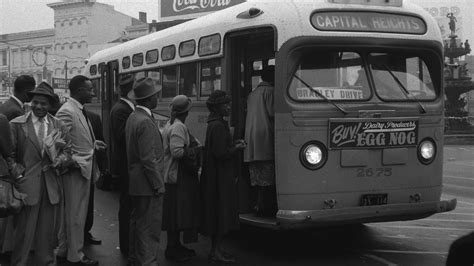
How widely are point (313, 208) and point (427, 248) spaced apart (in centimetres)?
187

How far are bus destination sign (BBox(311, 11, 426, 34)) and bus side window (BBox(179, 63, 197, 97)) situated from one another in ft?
7.82

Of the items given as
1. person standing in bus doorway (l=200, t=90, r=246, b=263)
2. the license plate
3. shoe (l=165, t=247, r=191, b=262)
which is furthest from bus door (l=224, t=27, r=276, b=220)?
the license plate

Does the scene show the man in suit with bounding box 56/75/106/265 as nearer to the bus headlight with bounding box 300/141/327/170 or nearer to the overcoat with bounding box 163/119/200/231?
the overcoat with bounding box 163/119/200/231

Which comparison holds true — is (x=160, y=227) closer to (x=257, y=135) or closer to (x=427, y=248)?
(x=257, y=135)

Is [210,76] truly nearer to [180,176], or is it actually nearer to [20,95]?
[180,176]

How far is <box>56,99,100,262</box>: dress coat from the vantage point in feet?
19.8

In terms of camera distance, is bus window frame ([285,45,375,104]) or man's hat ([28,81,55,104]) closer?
man's hat ([28,81,55,104])

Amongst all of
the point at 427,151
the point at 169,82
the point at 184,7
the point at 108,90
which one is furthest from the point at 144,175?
the point at 184,7

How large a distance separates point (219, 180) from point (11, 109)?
8.29ft

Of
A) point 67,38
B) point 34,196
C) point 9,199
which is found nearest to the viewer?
point 9,199

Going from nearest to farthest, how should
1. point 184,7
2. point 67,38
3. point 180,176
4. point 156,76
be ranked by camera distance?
point 180,176 → point 156,76 → point 184,7 → point 67,38

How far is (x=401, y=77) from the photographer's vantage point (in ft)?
22.6

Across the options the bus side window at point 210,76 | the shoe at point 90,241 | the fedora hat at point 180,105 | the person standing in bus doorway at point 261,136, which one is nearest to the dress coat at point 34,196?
the fedora hat at point 180,105

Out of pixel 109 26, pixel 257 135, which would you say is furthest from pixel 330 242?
pixel 109 26
